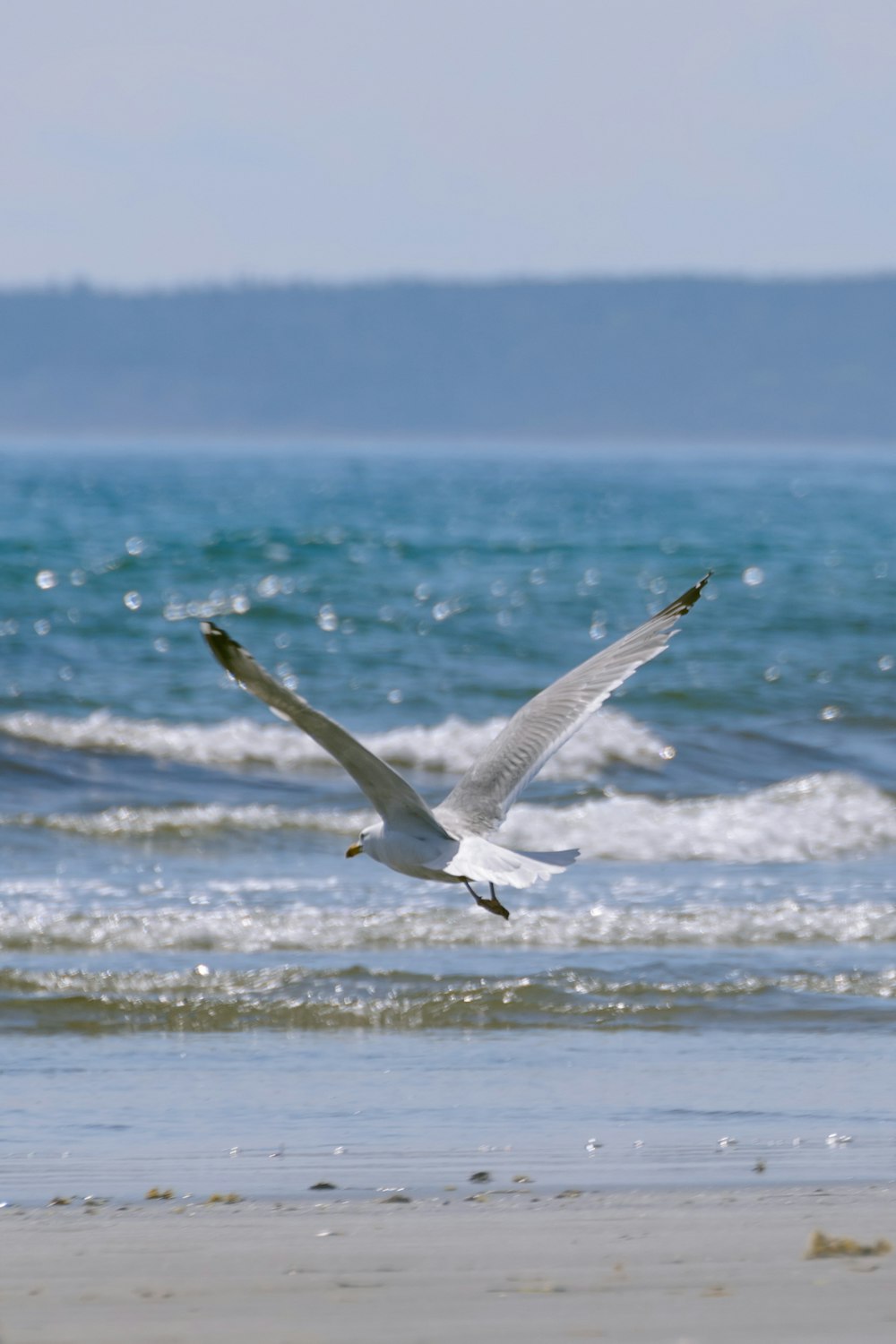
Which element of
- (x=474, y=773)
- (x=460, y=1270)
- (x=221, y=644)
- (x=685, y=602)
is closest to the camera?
(x=460, y=1270)

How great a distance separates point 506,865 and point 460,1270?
1340 millimetres

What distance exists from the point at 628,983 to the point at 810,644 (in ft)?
40.7

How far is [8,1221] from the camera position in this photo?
4.77m

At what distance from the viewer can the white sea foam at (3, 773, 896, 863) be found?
10.9 metres

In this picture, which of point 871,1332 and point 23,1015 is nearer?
point 871,1332

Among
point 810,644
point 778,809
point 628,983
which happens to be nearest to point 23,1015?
point 628,983

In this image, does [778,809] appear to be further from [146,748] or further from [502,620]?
[502,620]

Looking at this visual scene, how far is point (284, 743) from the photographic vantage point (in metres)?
13.8

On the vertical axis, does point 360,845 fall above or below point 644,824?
below

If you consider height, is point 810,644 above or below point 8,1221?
above

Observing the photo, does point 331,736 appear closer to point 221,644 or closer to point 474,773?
point 221,644

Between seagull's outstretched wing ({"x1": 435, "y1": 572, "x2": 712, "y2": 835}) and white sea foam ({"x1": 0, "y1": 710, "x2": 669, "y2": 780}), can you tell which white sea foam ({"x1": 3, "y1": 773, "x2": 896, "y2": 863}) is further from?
seagull's outstretched wing ({"x1": 435, "y1": 572, "x2": 712, "y2": 835})

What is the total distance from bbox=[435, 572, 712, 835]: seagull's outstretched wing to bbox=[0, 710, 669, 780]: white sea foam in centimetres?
654

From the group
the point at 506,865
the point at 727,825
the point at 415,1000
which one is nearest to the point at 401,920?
the point at 415,1000
